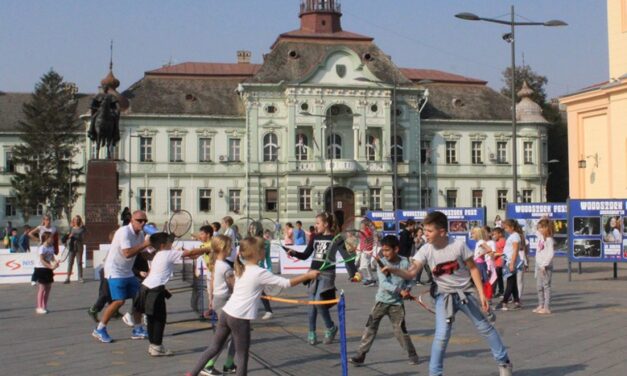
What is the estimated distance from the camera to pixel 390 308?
10.7m

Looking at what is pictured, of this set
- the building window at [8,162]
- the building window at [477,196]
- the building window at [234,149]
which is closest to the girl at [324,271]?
the building window at [234,149]

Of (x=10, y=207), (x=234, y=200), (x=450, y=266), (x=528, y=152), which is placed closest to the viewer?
(x=450, y=266)

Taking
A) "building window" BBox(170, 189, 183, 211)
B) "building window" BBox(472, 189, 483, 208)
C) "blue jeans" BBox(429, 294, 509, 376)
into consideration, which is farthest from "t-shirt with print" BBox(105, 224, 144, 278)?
"building window" BBox(472, 189, 483, 208)

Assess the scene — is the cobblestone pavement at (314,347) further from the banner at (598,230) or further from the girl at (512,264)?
the banner at (598,230)

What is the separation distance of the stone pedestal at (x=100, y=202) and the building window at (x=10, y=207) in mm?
45258

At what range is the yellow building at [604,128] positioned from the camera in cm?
3462

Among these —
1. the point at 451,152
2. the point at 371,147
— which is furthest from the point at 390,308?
the point at 451,152

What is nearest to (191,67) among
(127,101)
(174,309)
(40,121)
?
(127,101)

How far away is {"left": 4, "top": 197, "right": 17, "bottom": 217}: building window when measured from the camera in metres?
72.1

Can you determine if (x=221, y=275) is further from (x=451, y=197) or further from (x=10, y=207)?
(x=10, y=207)

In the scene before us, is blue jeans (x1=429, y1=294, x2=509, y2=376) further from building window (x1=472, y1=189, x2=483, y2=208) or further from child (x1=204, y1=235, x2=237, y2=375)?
building window (x1=472, y1=189, x2=483, y2=208)

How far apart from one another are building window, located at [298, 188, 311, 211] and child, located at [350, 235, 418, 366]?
178 feet

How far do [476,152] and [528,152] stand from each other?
417 cm

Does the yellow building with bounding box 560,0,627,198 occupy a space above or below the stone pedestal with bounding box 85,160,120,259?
above
